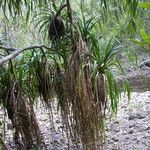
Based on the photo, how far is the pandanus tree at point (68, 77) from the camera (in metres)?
2.09

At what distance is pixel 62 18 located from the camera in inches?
103

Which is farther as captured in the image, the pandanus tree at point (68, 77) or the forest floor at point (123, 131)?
the forest floor at point (123, 131)

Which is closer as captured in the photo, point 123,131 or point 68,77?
point 68,77

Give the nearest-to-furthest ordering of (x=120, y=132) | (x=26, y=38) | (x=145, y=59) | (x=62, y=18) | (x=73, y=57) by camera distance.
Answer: (x=73, y=57) → (x=62, y=18) → (x=120, y=132) → (x=26, y=38) → (x=145, y=59)

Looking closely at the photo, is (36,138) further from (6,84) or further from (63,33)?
(63,33)

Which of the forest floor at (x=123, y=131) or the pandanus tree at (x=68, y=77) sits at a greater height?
the pandanus tree at (x=68, y=77)

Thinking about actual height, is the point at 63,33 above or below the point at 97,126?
above

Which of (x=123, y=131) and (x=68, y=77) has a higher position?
(x=68, y=77)

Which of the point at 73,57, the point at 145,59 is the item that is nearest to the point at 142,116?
the point at 73,57

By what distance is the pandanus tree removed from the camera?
2086 mm

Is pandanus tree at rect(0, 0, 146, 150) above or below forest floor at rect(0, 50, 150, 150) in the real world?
above

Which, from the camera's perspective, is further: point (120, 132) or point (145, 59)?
point (145, 59)

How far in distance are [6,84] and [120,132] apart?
1192 mm

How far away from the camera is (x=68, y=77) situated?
2.10 m
